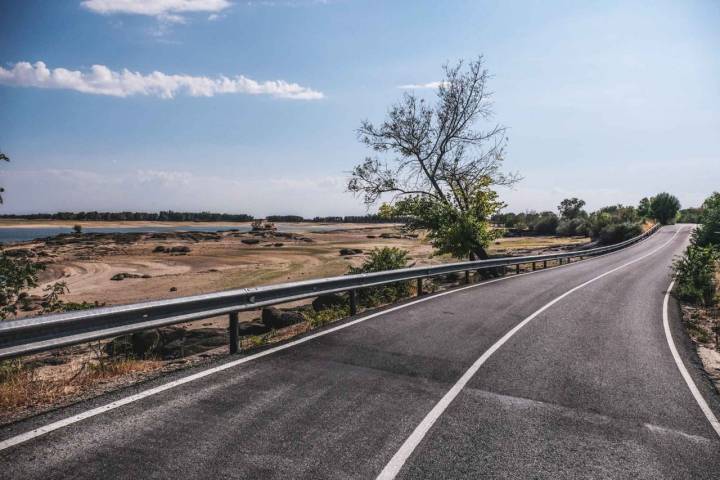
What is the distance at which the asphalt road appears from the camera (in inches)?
130

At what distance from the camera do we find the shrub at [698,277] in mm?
14305

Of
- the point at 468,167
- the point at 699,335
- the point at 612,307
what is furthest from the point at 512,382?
the point at 468,167

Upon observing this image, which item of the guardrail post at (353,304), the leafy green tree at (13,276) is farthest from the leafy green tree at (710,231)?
the leafy green tree at (13,276)

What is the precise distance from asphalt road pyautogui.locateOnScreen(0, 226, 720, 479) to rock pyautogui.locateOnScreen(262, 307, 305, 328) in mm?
4067

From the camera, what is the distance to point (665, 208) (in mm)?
105812

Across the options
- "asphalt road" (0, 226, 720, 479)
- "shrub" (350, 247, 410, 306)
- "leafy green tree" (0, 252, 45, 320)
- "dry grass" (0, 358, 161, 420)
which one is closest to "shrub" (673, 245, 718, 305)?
"asphalt road" (0, 226, 720, 479)

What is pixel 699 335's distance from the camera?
9297 millimetres

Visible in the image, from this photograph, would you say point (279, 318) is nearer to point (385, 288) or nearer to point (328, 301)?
point (328, 301)

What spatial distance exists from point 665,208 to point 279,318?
406 ft

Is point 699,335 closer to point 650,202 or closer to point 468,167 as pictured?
point 468,167

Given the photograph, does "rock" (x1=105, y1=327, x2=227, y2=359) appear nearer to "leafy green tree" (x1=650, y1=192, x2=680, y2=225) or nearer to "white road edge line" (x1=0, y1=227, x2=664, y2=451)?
"white road edge line" (x1=0, y1=227, x2=664, y2=451)

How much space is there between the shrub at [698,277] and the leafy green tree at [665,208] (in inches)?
4203

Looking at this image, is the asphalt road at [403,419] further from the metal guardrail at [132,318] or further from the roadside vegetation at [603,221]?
the roadside vegetation at [603,221]

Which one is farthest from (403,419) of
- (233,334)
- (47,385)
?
(47,385)
